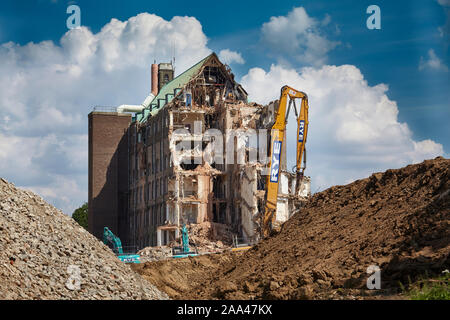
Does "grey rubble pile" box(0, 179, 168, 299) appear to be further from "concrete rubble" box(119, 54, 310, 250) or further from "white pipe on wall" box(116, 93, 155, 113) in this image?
"white pipe on wall" box(116, 93, 155, 113)

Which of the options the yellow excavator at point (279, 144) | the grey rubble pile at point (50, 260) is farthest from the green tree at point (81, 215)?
the grey rubble pile at point (50, 260)

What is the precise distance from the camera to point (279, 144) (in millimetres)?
47469

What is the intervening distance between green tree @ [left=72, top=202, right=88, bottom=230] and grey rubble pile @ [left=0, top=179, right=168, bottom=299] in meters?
75.5

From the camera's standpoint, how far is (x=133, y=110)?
90250 mm

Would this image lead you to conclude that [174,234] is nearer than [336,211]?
No

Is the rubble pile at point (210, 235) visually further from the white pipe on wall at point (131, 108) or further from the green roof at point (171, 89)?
the white pipe on wall at point (131, 108)

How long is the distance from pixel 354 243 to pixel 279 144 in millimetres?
26007

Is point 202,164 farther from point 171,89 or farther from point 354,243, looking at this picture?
point 354,243

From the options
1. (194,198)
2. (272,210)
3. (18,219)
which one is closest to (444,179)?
(18,219)

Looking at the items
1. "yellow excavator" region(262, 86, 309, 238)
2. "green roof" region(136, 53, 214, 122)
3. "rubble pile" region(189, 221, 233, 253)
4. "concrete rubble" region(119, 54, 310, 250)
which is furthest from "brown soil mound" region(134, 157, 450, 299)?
"green roof" region(136, 53, 214, 122)

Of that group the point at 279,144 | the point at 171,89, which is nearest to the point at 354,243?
the point at 279,144
